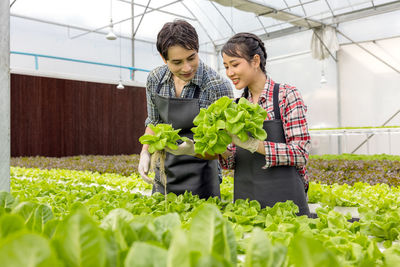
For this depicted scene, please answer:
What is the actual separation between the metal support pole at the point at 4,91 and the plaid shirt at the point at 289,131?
2.95 feet

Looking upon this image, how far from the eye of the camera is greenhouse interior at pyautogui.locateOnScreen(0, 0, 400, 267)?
50 cm

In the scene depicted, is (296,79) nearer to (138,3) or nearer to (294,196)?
(138,3)

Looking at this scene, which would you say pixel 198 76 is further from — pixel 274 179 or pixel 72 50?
pixel 72 50

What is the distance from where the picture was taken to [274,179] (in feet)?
4.83

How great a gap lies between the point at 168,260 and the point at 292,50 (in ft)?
41.4

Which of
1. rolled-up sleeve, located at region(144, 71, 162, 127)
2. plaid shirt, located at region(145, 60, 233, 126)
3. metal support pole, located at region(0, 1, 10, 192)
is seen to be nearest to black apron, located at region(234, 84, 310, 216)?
plaid shirt, located at region(145, 60, 233, 126)

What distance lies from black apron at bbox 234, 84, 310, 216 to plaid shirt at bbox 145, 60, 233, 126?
1.34ft

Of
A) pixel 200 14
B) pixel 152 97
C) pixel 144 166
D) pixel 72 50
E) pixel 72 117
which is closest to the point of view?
pixel 144 166

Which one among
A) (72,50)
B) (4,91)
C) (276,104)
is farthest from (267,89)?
(72,50)

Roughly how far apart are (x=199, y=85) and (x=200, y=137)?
705 mm

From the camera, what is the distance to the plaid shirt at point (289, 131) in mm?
1377

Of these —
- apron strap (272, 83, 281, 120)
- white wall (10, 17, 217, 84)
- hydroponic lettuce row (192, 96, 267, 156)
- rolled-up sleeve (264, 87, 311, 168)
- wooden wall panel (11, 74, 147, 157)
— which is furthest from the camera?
white wall (10, 17, 217, 84)

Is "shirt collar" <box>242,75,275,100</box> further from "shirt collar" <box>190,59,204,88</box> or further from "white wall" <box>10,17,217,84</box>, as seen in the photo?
"white wall" <box>10,17,217,84</box>

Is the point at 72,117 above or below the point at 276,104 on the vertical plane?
above
